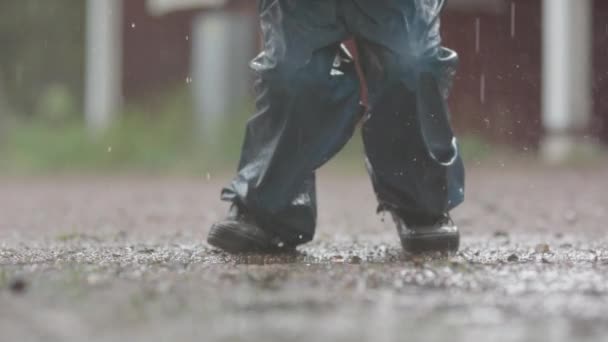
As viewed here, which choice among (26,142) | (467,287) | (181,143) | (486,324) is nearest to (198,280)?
(467,287)

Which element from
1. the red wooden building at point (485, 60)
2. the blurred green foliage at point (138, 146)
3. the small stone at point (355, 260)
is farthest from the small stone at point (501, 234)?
the blurred green foliage at point (138, 146)

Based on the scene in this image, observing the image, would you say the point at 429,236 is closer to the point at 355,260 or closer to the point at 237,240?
the point at 355,260

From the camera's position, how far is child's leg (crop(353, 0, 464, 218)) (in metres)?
2.80

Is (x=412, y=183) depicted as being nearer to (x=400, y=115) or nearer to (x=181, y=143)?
(x=400, y=115)

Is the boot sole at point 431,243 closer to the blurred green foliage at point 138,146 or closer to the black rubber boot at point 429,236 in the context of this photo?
the black rubber boot at point 429,236

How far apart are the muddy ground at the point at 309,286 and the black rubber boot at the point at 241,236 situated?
0.04 metres

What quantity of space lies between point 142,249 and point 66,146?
859cm

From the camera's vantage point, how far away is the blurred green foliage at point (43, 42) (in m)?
18.8

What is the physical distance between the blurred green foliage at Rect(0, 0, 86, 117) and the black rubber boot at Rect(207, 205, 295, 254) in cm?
1550

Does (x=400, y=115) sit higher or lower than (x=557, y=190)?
higher

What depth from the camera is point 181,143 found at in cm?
1120

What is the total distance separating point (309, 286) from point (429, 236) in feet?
2.89

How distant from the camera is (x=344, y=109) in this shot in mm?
2928

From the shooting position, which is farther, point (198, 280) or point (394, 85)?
point (394, 85)
